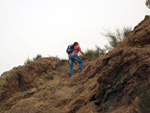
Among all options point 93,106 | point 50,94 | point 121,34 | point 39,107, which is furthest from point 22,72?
point 121,34

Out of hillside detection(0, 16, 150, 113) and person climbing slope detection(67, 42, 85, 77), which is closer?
hillside detection(0, 16, 150, 113)

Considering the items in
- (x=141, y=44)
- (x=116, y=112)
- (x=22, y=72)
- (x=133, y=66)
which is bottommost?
(x=116, y=112)

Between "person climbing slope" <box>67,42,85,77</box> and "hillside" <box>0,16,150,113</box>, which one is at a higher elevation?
"person climbing slope" <box>67,42,85,77</box>

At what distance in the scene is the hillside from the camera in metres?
3.78

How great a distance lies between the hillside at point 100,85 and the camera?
3775 mm

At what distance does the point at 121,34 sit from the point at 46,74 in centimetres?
613

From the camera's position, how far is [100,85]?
4.53 m

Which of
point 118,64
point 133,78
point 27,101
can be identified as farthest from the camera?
point 27,101

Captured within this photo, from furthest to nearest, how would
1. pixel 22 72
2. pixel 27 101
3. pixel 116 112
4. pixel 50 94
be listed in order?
1. pixel 22 72
2. pixel 50 94
3. pixel 27 101
4. pixel 116 112

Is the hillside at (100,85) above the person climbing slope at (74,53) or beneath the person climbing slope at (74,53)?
beneath

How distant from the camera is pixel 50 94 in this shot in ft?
23.1

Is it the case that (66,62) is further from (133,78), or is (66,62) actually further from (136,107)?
(136,107)

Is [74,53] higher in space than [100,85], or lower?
higher

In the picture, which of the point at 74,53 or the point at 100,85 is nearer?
the point at 100,85
